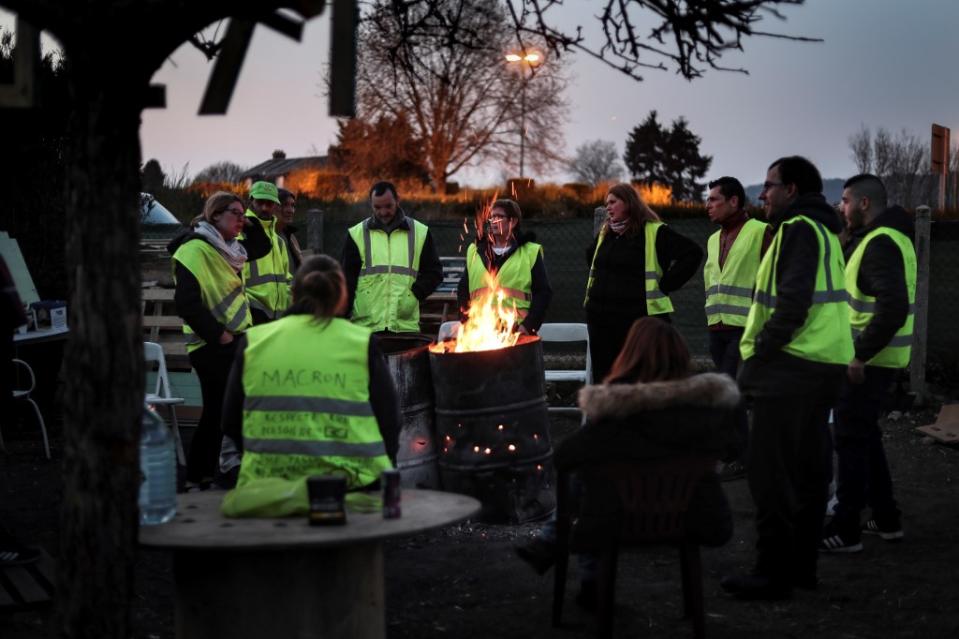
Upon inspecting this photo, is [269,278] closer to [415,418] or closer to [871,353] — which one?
[415,418]

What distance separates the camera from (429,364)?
7.80 meters

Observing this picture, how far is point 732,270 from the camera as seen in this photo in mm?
8820

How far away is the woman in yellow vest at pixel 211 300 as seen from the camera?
7824 mm

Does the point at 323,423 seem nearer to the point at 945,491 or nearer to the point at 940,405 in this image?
the point at 945,491

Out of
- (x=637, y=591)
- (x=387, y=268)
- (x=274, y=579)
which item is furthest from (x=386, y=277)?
(x=274, y=579)

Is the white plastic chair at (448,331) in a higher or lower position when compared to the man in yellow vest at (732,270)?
lower

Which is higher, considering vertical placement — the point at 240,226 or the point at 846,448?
the point at 240,226

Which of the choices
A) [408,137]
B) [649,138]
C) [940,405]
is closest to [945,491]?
[940,405]

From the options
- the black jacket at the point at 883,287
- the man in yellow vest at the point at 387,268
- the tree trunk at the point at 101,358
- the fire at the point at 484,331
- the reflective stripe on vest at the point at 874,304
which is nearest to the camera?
the tree trunk at the point at 101,358

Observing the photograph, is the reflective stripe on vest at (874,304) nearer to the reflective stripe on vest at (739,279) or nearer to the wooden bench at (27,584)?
the reflective stripe on vest at (739,279)

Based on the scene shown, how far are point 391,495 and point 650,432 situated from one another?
1128mm

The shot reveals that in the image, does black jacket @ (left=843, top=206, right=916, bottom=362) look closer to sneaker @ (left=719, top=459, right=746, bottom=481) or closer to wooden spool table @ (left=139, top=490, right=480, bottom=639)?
sneaker @ (left=719, top=459, right=746, bottom=481)

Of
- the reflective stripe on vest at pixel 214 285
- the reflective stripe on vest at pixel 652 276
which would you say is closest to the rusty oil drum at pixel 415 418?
the reflective stripe on vest at pixel 214 285

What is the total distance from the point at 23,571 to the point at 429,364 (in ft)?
9.01
